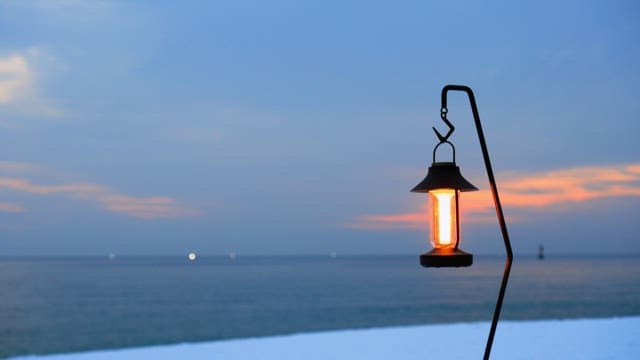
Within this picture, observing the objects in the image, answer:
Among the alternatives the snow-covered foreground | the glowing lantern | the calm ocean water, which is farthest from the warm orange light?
the calm ocean water

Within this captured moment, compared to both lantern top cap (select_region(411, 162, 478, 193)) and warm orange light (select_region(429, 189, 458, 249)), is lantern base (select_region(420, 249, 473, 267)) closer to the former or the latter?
warm orange light (select_region(429, 189, 458, 249))

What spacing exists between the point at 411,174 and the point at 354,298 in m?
17.3

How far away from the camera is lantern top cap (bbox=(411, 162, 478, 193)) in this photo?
126 inches

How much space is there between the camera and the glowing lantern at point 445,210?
319cm

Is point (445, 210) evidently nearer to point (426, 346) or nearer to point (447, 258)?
point (447, 258)

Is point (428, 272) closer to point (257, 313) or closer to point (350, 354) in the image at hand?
point (257, 313)

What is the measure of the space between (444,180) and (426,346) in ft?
26.1

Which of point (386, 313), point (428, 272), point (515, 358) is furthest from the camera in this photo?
point (428, 272)

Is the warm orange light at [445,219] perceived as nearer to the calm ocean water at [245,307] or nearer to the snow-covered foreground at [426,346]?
the snow-covered foreground at [426,346]

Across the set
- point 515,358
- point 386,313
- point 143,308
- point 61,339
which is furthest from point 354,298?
point 515,358

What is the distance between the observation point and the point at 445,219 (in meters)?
3.25

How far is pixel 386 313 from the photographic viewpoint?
3406 cm

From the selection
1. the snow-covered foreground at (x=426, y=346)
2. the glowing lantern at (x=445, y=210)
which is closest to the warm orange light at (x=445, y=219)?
the glowing lantern at (x=445, y=210)

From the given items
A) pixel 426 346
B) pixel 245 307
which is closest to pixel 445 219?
pixel 426 346
